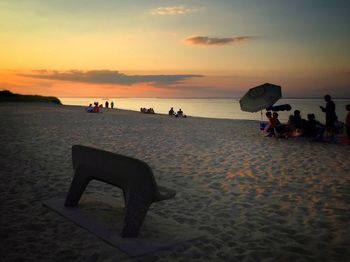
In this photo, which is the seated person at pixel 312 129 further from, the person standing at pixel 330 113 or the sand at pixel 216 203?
the sand at pixel 216 203

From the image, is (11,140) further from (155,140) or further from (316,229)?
(316,229)

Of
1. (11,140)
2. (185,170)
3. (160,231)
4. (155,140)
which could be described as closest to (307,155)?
(185,170)

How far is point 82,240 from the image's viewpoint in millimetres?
4398

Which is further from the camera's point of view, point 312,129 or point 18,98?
point 18,98

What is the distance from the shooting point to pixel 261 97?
16.8m

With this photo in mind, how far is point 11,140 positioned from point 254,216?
11.2 meters

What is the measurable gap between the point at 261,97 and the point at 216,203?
1167 cm

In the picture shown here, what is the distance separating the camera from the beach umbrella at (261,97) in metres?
16.4

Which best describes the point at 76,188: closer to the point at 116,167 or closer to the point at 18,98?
the point at 116,167

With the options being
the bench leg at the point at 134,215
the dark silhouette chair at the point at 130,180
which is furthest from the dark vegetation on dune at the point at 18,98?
the bench leg at the point at 134,215

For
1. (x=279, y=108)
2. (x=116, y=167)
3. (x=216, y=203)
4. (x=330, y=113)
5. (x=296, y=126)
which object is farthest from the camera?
(x=279, y=108)

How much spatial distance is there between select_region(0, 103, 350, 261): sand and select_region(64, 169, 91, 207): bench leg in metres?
0.37

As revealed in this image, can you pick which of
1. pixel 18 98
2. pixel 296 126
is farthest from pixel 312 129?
pixel 18 98

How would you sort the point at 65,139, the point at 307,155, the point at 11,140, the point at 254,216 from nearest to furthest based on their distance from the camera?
the point at 254,216
the point at 307,155
the point at 11,140
the point at 65,139
